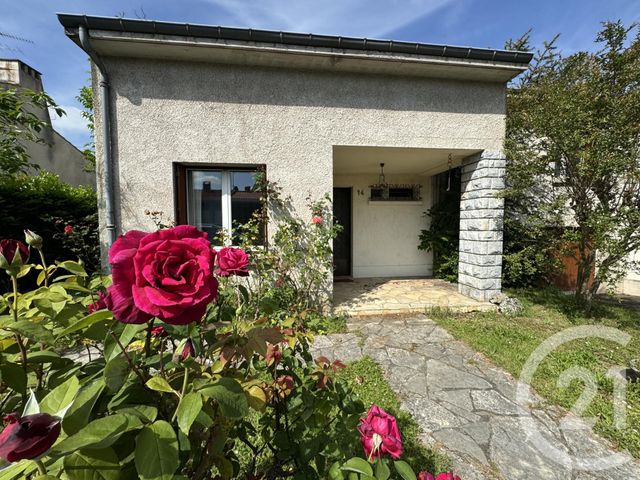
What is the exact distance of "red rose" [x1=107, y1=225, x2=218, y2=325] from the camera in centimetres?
58

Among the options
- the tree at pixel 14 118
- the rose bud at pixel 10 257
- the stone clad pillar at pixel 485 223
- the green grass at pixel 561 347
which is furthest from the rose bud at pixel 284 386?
the tree at pixel 14 118

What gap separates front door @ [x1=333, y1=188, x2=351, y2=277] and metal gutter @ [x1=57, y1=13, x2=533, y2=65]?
13.4 ft

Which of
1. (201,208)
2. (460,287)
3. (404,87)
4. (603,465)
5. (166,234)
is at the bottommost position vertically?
(603,465)

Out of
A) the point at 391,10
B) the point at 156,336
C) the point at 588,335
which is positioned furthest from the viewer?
the point at 391,10

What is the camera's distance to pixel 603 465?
7.29 ft

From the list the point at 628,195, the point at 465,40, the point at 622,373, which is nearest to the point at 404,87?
the point at 465,40

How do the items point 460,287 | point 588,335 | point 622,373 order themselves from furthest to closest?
point 460,287 → point 588,335 → point 622,373

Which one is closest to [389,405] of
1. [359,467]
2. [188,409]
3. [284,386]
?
[284,386]

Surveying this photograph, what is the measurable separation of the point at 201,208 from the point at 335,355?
357 cm

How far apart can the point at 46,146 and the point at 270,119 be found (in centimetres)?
1132

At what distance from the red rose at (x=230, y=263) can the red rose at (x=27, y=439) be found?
0.68 meters

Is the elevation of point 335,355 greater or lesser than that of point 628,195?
lesser

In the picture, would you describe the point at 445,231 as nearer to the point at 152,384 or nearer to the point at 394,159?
the point at 394,159

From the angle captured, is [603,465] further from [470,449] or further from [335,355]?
[335,355]
